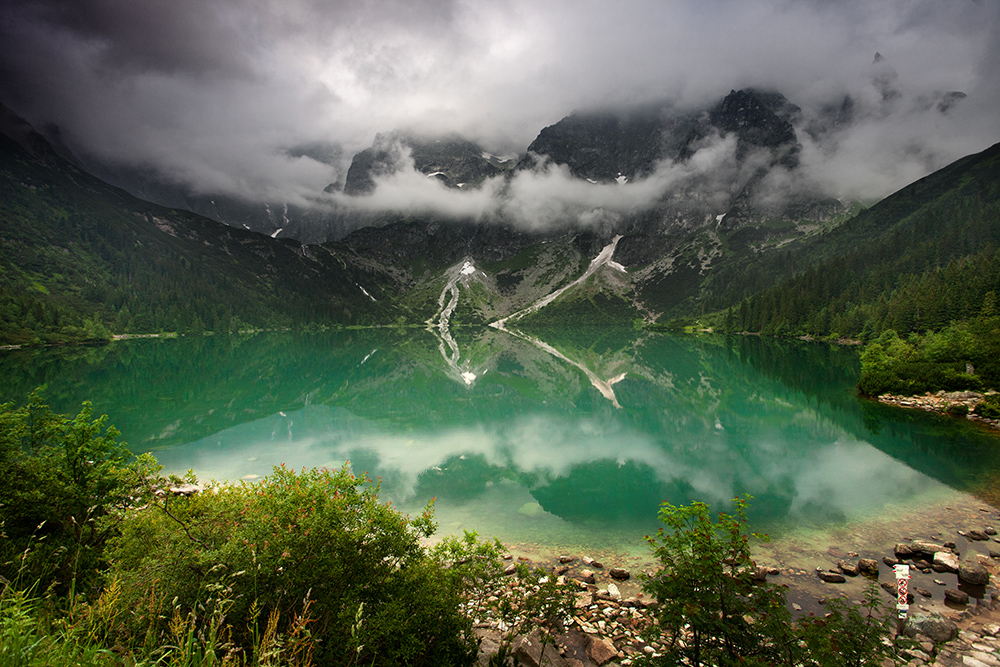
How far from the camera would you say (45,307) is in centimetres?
11325

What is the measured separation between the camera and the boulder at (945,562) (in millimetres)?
12109

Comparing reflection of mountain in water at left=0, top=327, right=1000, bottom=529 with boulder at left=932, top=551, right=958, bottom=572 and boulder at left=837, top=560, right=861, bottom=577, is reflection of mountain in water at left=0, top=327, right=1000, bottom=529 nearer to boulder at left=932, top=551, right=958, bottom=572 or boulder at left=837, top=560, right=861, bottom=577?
boulder at left=837, top=560, right=861, bottom=577

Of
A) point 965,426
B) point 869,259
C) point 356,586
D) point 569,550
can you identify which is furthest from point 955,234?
point 356,586

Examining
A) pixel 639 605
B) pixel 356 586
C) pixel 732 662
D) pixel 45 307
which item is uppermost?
pixel 45 307

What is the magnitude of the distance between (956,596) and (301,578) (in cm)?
1595

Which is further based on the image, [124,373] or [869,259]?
[869,259]

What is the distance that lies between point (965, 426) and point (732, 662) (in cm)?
3603

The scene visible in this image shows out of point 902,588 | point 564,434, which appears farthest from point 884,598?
point 564,434

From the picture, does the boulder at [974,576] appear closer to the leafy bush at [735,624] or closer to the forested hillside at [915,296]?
the leafy bush at [735,624]

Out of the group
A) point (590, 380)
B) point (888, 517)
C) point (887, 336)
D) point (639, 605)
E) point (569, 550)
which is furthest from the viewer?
point (887, 336)

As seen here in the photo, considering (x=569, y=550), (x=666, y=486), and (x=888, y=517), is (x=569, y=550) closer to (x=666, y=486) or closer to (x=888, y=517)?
(x=666, y=486)

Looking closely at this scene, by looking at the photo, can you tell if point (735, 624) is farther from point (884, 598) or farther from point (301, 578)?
point (884, 598)

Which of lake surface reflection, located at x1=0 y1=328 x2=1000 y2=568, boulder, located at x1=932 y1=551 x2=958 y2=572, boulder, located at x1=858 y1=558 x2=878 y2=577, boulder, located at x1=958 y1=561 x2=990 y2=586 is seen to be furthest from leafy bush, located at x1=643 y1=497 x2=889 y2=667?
boulder, located at x1=932 y1=551 x2=958 y2=572

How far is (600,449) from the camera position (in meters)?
26.2
